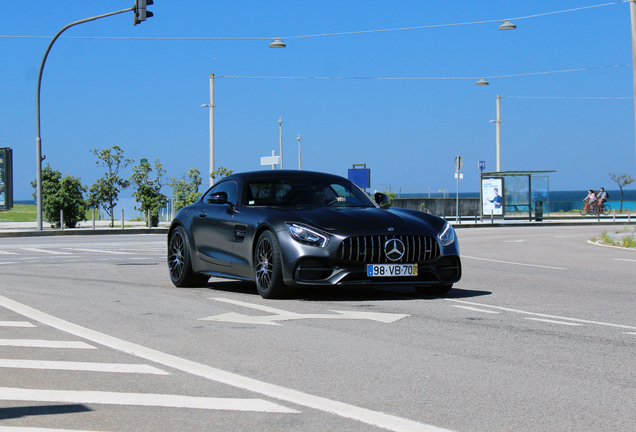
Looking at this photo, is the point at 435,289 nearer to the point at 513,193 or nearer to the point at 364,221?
the point at 364,221

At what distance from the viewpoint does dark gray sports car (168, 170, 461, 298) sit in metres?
8.72

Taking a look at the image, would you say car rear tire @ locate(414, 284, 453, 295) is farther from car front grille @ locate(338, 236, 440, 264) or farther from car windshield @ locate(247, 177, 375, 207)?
car windshield @ locate(247, 177, 375, 207)

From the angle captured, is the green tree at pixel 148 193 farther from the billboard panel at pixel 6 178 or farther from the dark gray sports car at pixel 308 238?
the dark gray sports car at pixel 308 238

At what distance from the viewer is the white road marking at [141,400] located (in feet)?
14.5

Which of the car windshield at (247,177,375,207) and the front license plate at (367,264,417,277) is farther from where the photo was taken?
the car windshield at (247,177,375,207)

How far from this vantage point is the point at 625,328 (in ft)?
23.3

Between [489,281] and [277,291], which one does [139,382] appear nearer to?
[277,291]

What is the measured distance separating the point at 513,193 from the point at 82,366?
124ft

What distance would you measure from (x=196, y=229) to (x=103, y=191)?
29.6 metres

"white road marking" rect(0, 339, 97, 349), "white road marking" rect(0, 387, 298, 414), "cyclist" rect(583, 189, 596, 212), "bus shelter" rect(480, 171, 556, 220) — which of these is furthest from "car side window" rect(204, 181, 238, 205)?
"cyclist" rect(583, 189, 596, 212)

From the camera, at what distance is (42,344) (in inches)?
250

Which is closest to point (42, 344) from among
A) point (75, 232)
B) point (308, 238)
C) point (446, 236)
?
point (308, 238)

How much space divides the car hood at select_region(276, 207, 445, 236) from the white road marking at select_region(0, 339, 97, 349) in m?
3.13

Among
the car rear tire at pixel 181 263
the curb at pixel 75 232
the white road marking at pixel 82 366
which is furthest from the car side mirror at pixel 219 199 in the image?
the curb at pixel 75 232
